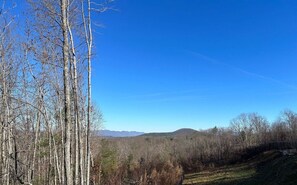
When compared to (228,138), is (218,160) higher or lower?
lower

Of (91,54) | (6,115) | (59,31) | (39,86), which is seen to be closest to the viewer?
(59,31)

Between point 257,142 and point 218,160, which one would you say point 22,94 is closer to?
point 218,160

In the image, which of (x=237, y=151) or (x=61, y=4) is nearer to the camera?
(x=61, y=4)

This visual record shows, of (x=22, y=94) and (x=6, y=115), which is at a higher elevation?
(x=22, y=94)

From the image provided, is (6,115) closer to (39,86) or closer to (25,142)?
(39,86)

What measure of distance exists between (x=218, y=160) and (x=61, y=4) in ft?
152

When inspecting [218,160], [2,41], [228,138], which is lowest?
[218,160]

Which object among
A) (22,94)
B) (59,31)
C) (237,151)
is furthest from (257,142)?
(59,31)

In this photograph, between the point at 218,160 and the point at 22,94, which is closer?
the point at 22,94

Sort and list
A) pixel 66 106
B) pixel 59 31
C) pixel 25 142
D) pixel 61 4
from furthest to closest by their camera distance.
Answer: pixel 25 142 < pixel 59 31 < pixel 61 4 < pixel 66 106

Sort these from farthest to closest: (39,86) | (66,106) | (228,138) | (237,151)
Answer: (228,138) → (237,151) → (39,86) → (66,106)

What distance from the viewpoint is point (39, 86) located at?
13531mm

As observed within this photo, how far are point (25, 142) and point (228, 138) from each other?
133 ft

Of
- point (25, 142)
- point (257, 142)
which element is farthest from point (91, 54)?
point (257, 142)
